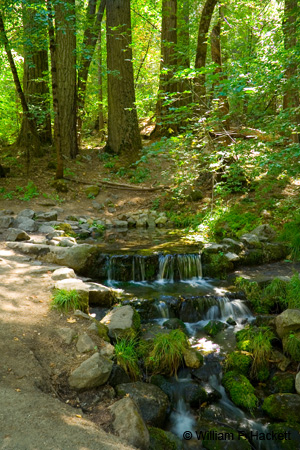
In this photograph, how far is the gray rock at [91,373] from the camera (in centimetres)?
318

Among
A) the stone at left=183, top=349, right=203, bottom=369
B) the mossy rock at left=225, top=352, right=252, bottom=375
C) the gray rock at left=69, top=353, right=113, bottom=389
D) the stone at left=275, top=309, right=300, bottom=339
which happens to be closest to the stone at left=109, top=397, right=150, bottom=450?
the gray rock at left=69, top=353, right=113, bottom=389

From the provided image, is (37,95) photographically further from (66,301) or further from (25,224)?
(66,301)

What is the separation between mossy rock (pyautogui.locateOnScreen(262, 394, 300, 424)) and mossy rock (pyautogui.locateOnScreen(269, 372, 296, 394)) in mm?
188

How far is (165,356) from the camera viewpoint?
4184 mm

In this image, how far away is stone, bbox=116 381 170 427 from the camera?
3.34 metres

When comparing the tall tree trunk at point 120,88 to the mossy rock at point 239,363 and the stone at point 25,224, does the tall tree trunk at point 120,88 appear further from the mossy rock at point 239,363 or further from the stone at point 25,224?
the mossy rock at point 239,363

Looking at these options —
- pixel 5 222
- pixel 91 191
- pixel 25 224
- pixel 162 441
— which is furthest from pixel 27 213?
pixel 162 441

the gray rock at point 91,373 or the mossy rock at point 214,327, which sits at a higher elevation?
the gray rock at point 91,373

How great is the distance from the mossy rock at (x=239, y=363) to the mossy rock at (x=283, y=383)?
1.11 feet

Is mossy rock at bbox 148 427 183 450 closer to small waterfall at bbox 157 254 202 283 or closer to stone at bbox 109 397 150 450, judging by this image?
stone at bbox 109 397 150 450

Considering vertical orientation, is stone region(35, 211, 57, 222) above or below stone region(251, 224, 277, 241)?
above

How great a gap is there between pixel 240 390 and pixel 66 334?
2.28m

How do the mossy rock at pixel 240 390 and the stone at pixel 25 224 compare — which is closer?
the mossy rock at pixel 240 390

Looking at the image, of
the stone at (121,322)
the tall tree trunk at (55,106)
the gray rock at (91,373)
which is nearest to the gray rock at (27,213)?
the tall tree trunk at (55,106)
